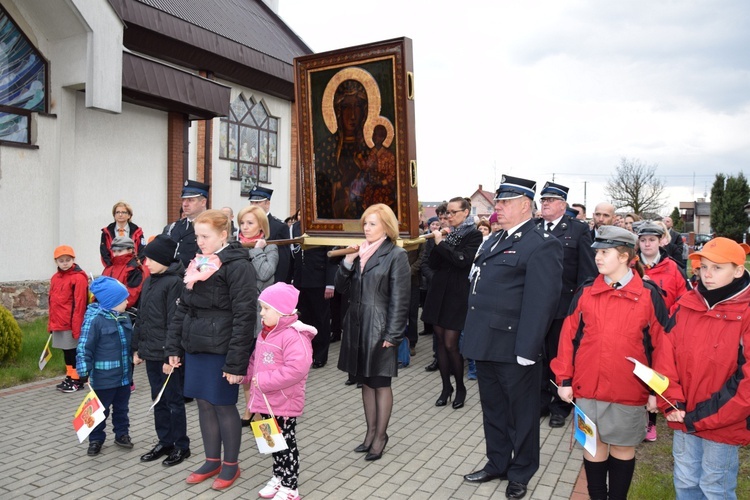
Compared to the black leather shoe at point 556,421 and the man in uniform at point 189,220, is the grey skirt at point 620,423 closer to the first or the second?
the black leather shoe at point 556,421

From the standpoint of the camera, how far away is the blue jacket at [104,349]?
16.2 feet

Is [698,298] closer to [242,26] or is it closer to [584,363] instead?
[584,363]

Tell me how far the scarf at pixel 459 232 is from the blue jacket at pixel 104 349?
3240 mm

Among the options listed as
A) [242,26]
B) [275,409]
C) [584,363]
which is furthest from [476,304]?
[242,26]

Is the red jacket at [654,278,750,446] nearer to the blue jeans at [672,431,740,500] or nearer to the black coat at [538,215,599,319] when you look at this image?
the blue jeans at [672,431,740,500]

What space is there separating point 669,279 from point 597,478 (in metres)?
2.43

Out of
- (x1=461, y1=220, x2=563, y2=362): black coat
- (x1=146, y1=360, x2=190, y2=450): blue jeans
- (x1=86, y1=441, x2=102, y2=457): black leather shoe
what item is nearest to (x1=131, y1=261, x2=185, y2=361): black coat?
(x1=146, y1=360, x2=190, y2=450): blue jeans

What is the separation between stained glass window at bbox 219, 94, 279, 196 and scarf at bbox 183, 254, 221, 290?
1271 cm

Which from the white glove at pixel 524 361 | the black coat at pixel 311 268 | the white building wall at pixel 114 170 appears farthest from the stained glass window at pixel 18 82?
the white glove at pixel 524 361

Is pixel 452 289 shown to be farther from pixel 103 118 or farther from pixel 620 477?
pixel 103 118

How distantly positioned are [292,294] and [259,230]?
4.99ft

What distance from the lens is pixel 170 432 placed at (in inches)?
196

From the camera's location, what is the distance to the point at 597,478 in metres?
3.80

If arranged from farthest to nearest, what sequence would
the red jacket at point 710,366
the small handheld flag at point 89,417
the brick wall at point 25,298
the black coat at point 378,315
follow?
the brick wall at point 25,298 → the black coat at point 378,315 → the small handheld flag at point 89,417 → the red jacket at point 710,366
